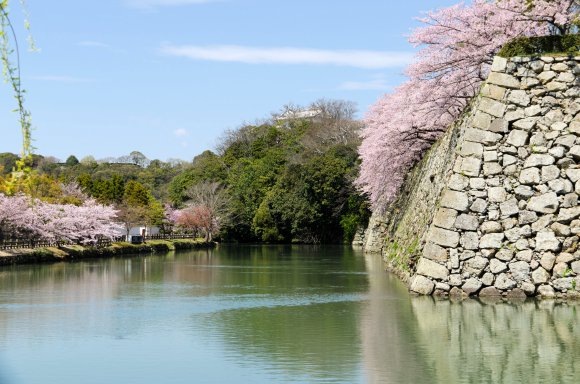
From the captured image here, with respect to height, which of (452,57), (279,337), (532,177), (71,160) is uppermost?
(71,160)

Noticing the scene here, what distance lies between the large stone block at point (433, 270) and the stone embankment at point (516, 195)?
3 centimetres

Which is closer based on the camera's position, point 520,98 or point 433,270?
point 520,98

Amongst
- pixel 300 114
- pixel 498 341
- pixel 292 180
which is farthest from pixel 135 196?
pixel 498 341

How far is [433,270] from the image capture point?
17188 mm

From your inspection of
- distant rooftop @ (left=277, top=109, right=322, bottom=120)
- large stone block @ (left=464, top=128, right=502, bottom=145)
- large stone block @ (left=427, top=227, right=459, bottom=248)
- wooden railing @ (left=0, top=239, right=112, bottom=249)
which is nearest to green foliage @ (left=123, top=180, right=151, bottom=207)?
wooden railing @ (left=0, top=239, right=112, bottom=249)

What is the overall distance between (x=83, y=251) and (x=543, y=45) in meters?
31.1

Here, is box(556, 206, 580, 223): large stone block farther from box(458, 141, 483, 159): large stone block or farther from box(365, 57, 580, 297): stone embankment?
box(458, 141, 483, 159): large stone block

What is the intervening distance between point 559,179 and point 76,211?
32.8m

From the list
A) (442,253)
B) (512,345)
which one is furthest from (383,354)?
(442,253)

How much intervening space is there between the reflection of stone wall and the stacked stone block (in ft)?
2.43

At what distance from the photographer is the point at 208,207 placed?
67.5 m

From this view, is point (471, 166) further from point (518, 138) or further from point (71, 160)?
point (71, 160)

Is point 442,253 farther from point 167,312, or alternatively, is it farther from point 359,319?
point 167,312

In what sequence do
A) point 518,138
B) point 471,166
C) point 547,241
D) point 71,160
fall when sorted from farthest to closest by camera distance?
1. point 71,160
2. point 471,166
3. point 518,138
4. point 547,241
